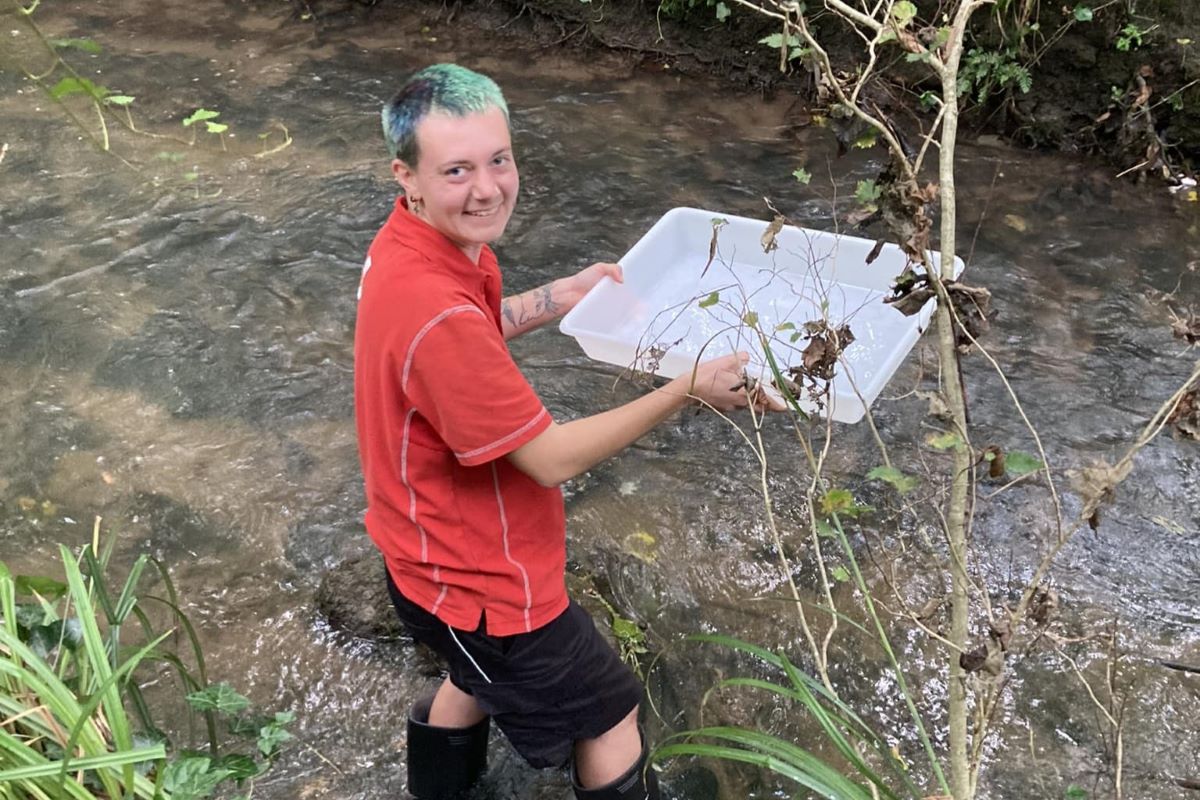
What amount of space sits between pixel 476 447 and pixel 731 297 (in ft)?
6.06

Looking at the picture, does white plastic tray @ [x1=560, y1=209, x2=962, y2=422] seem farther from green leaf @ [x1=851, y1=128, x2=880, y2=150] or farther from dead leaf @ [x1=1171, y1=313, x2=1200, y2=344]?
dead leaf @ [x1=1171, y1=313, x2=1200, y2=344]

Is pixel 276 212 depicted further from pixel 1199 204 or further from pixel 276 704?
pixel 1199 204

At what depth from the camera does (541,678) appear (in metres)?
2.12

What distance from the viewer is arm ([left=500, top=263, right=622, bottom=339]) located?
99.0 inches

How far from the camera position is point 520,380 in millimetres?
1895

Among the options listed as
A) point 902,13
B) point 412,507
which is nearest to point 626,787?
point 412,507

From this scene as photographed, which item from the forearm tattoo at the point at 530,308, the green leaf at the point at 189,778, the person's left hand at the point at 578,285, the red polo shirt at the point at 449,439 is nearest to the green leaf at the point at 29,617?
the green leaf at the point at 189,778

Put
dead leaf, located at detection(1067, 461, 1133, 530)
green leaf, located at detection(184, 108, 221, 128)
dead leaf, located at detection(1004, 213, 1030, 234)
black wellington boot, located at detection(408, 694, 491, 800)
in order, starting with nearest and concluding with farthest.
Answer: dead leaf, located at detection(1067, 461, 1133, 530), black wellington boot, located at detection(408, 694, 491, 800), dead leaf, located at detection(1004, 213, 1030, 234), green leaf, located at detection(184, 108, 221, 128)

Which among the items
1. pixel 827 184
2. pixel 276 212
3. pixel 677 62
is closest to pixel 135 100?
pixel 276 212

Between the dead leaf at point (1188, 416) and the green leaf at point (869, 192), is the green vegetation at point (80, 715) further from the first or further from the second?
the dead leaf at point (1188, 416)

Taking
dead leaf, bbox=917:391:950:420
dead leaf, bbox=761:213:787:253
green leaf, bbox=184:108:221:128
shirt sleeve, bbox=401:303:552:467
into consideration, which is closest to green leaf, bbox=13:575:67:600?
shirt sleeve, bbox=401:303:552:467

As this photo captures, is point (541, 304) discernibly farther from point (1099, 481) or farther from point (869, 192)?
point (1099, 481)

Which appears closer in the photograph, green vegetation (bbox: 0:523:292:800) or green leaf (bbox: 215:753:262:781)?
green vegetation (bbox: 0:523:292:800)

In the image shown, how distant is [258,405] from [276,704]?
128cm
